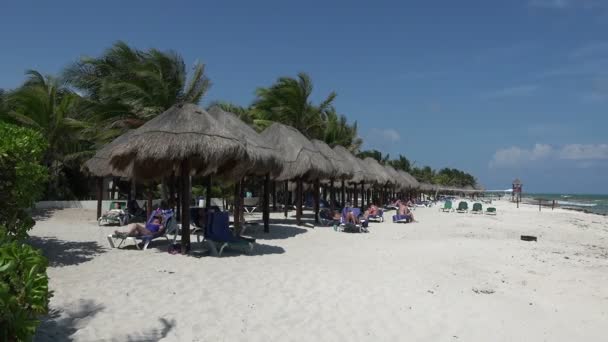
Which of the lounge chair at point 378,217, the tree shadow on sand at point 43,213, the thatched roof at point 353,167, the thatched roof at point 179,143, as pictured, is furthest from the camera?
the thatched roof at point 353,167

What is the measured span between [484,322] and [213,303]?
2.97 metres

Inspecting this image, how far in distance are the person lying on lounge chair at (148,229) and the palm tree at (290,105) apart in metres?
13.9

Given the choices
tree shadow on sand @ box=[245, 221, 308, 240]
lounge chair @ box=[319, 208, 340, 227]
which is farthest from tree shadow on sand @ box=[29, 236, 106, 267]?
lounge chair @ box=[319, 208, 340, 227]

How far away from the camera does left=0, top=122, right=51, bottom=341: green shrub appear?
94.6 inches

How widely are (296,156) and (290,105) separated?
9.34 metres

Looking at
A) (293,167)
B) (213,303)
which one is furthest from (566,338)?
(293,167)

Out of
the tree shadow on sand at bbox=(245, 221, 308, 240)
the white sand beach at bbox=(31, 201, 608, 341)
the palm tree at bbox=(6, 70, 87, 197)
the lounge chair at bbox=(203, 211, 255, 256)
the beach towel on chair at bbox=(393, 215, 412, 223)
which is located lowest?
the white sand beach at bbox=(31, 201, 608, 341)

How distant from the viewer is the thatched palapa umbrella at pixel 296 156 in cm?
1379

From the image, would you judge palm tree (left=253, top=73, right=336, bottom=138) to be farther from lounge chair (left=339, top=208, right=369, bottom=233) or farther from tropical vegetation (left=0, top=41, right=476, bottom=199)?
lounge chair (left=339, top=208, right=369, bottom=233)

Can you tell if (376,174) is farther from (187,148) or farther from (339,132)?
(187,148)

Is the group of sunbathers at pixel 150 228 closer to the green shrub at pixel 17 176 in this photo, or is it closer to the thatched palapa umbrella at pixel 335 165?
the green shrub at pixel 17 176

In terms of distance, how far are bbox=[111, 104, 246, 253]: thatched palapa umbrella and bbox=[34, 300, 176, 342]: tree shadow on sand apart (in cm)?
373

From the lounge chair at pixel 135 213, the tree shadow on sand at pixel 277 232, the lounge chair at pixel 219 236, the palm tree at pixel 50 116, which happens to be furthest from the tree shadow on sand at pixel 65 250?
the palm tree at pixel 50 116

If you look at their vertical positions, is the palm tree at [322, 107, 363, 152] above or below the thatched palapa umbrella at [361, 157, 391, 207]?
above
